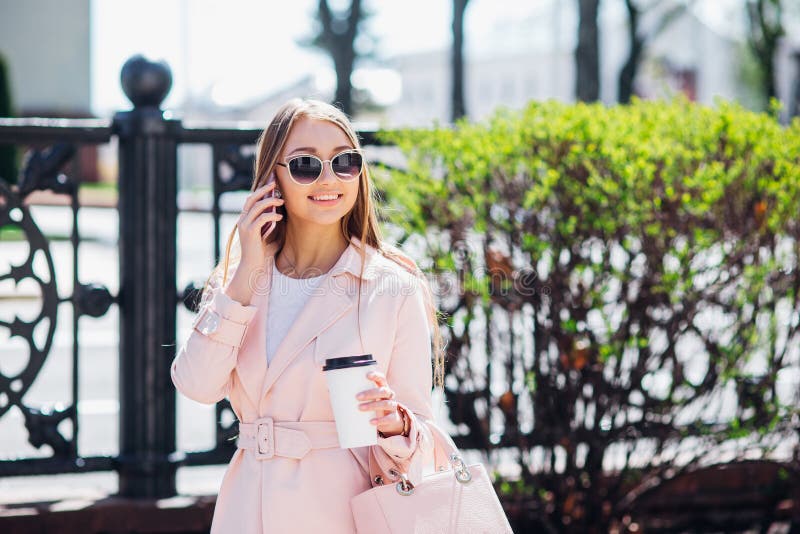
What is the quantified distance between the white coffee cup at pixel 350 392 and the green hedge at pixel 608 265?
1697 mm

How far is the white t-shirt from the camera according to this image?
2494mm

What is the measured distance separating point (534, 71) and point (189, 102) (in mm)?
37580

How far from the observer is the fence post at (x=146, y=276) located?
423cm

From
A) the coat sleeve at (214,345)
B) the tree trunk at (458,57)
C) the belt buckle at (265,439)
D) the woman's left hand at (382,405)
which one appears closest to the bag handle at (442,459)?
the woman's left hand at (382,405)

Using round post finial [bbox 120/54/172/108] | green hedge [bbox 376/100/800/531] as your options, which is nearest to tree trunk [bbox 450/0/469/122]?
round post finial [bbox 120/54/172/108]

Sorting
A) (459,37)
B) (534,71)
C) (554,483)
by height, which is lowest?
(554,483)

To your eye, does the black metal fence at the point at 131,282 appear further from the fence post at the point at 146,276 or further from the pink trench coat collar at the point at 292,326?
the pink trench coat collar at the point at 292,326

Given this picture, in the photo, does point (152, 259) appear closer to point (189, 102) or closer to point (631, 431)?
point (631, 431)

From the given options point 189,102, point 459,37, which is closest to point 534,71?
point 189,102

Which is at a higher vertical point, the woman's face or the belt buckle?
the woman's face

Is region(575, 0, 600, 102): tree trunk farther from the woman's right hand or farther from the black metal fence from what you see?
the woman's right hand

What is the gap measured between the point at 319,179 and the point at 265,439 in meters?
0.63

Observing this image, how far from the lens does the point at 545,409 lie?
3.96m

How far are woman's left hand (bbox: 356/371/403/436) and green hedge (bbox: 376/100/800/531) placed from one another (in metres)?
1.63
